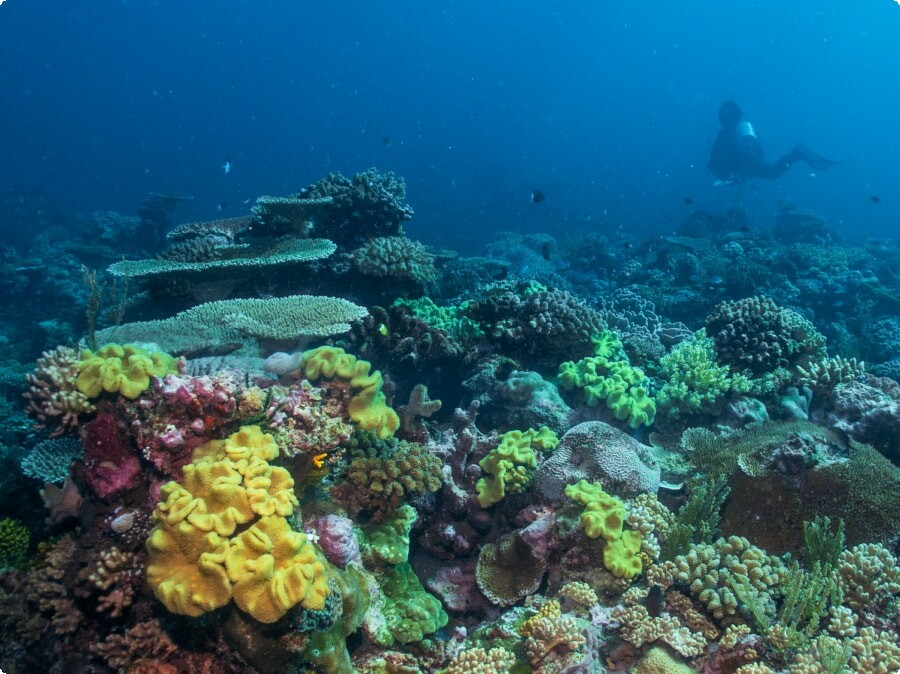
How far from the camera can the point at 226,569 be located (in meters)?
2.46

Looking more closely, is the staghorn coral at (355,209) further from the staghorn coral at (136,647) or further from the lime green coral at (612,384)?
the staghorn coral at (136,647)

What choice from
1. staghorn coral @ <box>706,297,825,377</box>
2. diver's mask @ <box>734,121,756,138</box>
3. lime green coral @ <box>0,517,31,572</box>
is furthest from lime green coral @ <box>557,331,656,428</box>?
diver's mask @ <box>734,121,756,138</box>

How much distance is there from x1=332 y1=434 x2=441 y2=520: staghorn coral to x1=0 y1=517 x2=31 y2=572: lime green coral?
233 centimetres

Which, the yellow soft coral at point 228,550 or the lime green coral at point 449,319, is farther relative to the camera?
the lime green coral at point 449,319

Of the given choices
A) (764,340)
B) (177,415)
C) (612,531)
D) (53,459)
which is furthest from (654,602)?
(764,340)

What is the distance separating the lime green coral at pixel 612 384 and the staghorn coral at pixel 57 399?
490cm

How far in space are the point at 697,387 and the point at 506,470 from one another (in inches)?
125

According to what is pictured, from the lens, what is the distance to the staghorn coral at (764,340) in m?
6.78

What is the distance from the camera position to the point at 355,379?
436 cm

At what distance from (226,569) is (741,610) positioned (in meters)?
3.56

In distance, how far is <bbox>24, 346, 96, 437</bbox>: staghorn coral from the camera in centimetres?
329

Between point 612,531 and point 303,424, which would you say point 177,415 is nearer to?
point 303,424

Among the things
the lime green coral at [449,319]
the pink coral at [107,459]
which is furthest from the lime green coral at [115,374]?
the lime green coral at [449,319]

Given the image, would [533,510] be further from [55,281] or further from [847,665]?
[55,281]
